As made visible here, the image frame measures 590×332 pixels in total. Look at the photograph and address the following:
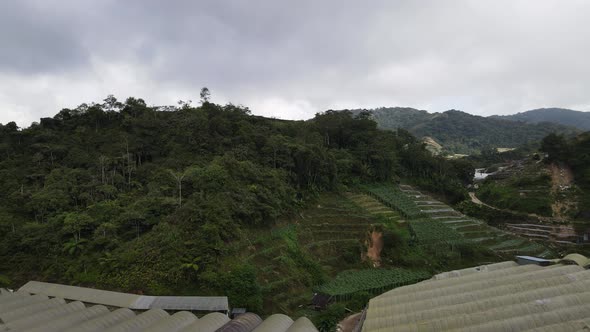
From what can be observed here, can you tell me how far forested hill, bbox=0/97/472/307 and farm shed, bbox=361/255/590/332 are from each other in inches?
345

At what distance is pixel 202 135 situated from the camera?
33375 millimetres

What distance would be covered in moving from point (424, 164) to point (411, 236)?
21742 mm

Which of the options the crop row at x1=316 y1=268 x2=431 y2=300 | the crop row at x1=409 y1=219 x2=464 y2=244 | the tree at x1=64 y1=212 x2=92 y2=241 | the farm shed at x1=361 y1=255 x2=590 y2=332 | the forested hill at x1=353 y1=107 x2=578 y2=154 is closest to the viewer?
the farm shed at x1=361 y1=255 x2=590 y2=332

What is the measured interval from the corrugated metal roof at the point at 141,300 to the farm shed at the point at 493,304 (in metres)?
8.53

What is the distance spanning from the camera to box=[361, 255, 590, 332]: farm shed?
1202 cm

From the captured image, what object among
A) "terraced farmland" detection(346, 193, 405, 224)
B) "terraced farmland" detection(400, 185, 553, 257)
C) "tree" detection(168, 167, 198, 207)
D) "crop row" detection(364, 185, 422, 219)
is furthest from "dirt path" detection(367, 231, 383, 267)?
"tree" detection(168, 167, 198, 207)

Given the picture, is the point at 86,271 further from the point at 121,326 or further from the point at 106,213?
the point at 121,326

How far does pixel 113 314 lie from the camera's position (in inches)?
641

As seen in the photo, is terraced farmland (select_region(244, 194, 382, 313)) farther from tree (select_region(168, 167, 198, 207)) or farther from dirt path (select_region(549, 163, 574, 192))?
dirt path (select_region(549, 163, 574, 192))

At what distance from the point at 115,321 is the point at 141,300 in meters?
2.19

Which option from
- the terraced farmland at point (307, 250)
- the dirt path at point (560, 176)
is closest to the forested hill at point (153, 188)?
the terraced farmland at point (307, 250)

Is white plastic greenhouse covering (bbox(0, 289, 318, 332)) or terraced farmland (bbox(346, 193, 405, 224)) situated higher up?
terraced farmland (bbox(346, 193, 405, 224))

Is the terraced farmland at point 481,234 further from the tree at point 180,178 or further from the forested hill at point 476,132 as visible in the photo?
the forested hill at point 476,132

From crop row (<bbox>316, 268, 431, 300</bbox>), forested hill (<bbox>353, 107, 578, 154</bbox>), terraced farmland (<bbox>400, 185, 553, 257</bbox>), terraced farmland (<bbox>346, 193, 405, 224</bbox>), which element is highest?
forested hill (<bbox>353, 107, 578, 154</bbox>)
